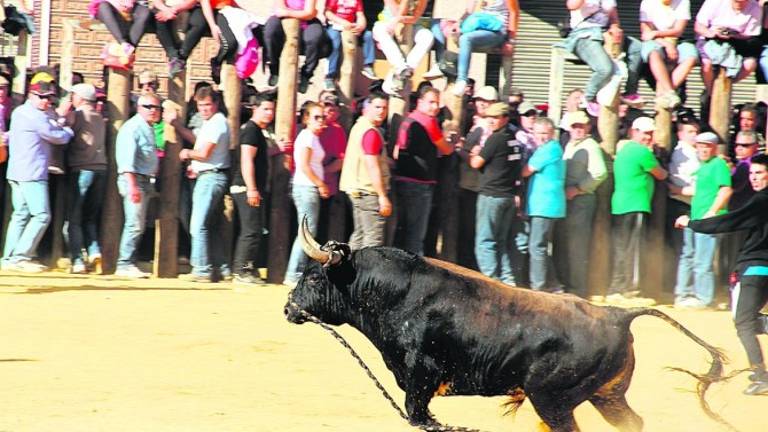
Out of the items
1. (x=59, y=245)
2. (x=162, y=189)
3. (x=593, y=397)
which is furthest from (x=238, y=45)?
(x=593, y=397)

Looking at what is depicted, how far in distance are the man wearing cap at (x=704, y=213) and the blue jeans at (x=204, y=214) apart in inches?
190

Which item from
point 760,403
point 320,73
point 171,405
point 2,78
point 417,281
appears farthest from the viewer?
point 320,73

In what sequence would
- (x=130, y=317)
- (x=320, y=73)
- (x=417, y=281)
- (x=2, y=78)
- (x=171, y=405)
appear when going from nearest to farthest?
(x=417, y=281), (x=171, y=405), (x=130, y=317), (x=2, y=78), (x=320, y=73)

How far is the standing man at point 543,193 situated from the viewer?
14.3 m

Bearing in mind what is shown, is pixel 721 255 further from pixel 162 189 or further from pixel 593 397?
pixel 593 397

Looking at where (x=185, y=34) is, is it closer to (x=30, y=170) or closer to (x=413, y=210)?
(x=30, y=170)

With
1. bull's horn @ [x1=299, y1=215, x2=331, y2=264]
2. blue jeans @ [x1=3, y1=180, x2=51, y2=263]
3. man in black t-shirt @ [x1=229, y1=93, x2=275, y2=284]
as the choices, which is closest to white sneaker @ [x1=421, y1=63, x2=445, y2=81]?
man in black t-shirt @ [x1=229, y1=93, x2=275, y2=284]

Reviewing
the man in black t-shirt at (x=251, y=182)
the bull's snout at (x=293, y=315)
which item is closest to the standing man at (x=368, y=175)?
the man in black t-shirt at (x=251, y=182)

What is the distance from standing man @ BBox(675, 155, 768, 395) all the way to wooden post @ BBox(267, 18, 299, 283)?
5600 mm

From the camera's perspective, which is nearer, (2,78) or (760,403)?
(760,403)

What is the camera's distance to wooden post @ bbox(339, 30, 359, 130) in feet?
48.1

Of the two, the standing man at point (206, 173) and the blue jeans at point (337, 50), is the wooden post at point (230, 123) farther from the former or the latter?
the blue jeans at point (337, 50)

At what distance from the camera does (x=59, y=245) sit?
1473 centimetres

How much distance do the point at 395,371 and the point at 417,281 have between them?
1.69 ft
